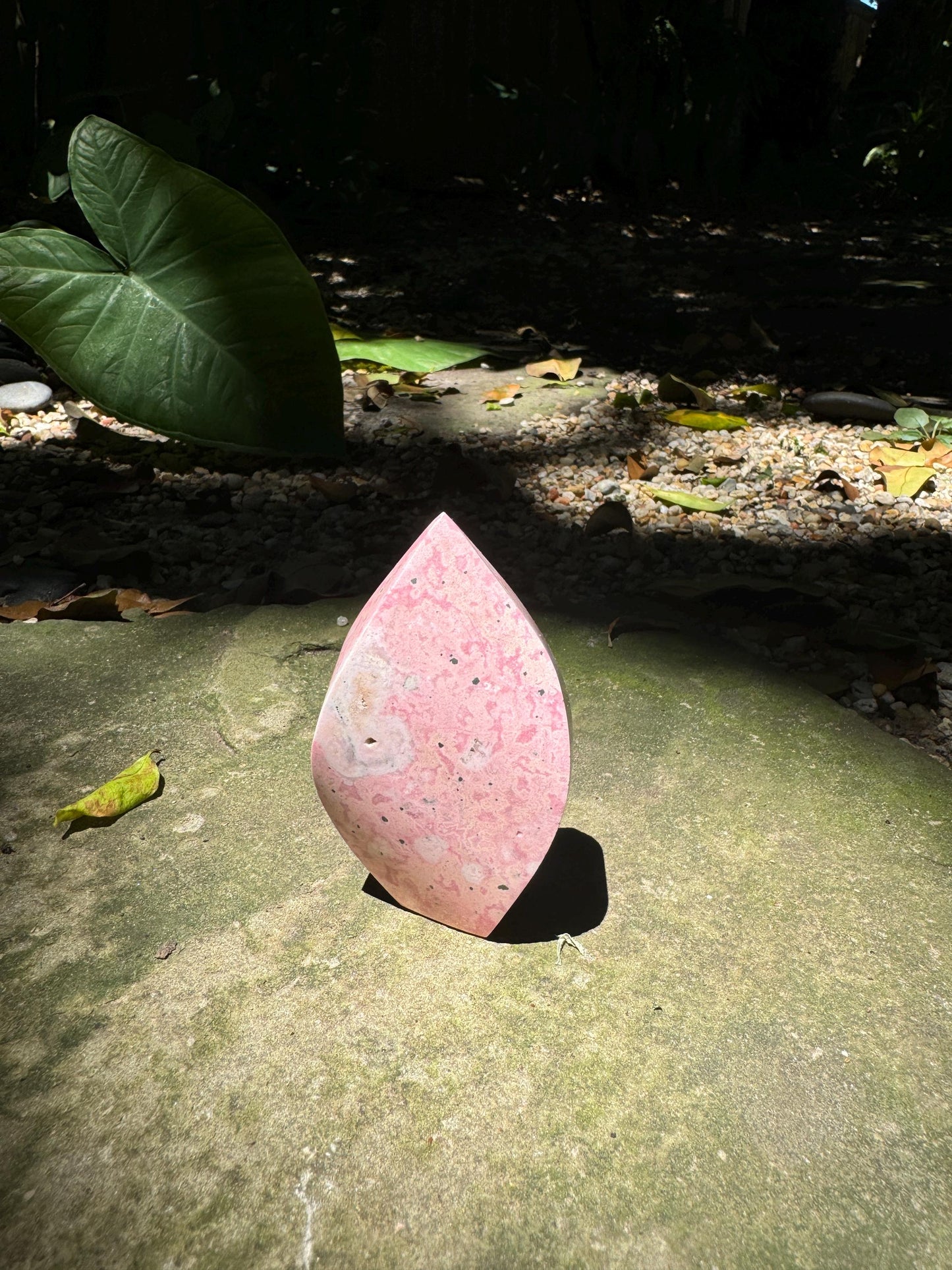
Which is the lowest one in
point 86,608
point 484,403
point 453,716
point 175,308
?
point 484,403

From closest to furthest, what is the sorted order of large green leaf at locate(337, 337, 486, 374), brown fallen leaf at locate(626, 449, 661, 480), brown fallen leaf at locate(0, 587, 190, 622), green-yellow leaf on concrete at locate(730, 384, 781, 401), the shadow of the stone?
the shadow of the stone, brown fallen leaf at locate(0, 587, 190, 622), brown fallen leaf at locate(626, 449, 661, 480), large green leaf at locate(337, 337, 486, 374), green-yellow leaf on concrete at locate(730, 384, 781, 401)

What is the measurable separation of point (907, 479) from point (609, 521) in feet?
2.34

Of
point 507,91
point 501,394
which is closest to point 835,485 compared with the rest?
point 501,394

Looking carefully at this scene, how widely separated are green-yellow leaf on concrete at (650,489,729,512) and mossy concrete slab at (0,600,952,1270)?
2.79 ft

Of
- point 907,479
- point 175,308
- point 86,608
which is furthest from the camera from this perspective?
point 907,479

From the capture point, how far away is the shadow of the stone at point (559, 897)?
1.16m

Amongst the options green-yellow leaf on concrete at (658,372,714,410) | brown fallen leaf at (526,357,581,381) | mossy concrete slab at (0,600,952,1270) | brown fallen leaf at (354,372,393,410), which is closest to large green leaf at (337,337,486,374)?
brown fallen leaf at (354,372,393,410)

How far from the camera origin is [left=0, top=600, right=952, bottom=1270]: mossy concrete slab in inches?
33.9

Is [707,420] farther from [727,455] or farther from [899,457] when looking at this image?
[899,457]

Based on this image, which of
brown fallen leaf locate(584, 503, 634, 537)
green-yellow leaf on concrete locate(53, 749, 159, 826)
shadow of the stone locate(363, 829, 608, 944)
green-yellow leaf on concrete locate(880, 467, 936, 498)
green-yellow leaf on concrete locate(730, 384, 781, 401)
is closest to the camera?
shadow of the stone locate(363, 829, 608, 944)

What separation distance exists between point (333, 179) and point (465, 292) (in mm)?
1184

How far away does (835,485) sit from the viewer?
2.41 m

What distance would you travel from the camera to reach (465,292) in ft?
13.4

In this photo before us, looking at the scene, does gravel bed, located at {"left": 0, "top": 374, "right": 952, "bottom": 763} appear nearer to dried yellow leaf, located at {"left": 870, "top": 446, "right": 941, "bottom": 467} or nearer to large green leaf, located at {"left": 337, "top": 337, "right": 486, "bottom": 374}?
dried yellow leaf, located at {"left": 870, "top": 446, "right": 941, "bottom": 467}
